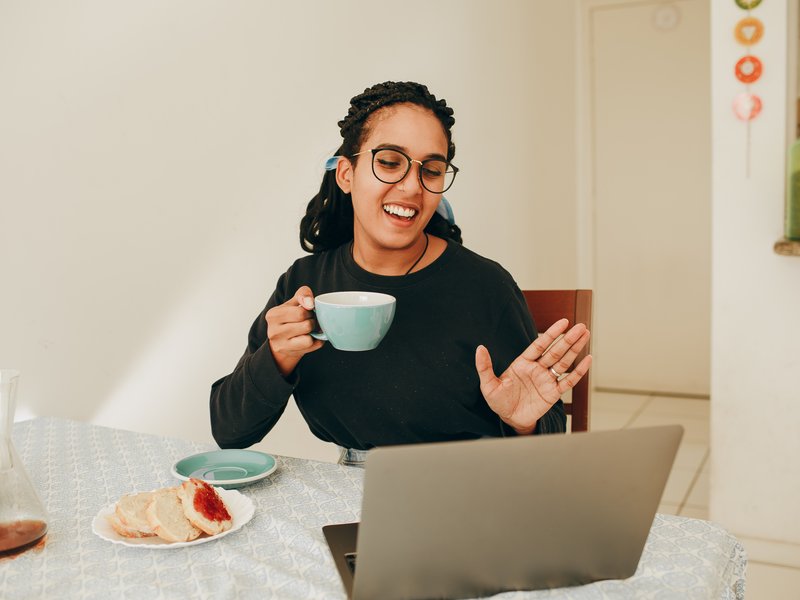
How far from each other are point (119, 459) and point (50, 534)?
305 millimetres

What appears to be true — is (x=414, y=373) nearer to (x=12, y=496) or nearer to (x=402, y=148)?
(x=402, y=148)

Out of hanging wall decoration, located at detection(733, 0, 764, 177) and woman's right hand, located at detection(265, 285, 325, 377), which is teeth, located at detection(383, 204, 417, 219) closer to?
woman's right hand, located at detection(265, 285, 325, 377)

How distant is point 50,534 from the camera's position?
1.04m

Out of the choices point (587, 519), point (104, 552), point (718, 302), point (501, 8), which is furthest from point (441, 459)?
point (501, 8)

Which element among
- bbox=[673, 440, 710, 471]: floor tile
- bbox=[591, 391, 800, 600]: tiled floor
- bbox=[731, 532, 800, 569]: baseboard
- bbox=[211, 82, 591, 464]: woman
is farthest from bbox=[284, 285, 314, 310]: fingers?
→ bbox=[673, 440, 710, 471]: floor tile

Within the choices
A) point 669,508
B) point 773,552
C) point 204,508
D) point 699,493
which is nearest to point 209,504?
point 204,508

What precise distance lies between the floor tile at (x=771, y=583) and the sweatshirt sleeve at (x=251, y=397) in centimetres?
152

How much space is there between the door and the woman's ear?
2966 mm

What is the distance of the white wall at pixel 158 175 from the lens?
1.74m

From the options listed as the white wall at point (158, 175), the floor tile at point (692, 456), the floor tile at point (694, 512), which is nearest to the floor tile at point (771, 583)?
the floor tile at point (694, 512)

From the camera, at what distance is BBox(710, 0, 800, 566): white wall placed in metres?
2.26

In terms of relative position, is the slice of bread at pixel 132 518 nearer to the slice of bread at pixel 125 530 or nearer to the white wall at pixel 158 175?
the slice of bread at pixel 125 530

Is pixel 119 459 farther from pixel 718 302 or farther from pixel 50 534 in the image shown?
pixel 718 302

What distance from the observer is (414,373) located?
4.61 ft
